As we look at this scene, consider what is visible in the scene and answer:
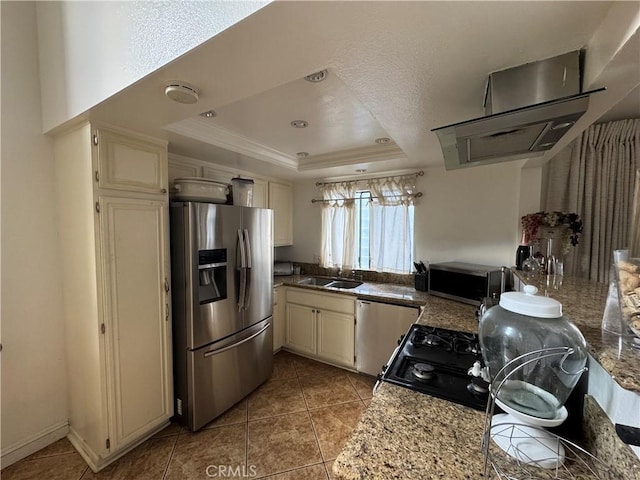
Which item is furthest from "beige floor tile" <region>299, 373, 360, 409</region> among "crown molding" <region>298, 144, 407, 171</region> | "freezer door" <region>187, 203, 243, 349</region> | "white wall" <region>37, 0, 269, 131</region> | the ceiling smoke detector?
"white wall" <region>37, 0, 269, 131</region>

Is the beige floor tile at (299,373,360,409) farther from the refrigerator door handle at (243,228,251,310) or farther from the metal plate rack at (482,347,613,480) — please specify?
the metal plate rack at (482,347,613,480)

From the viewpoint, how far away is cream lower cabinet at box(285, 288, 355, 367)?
8.94 feet

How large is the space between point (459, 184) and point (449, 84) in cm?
181

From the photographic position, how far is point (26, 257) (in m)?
1.71

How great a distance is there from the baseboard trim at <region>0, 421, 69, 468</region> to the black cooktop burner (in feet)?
7.92

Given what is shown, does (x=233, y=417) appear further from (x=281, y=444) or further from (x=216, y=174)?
(x=216, y=174)

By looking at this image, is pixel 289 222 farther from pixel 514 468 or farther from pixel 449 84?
pixel 514 468

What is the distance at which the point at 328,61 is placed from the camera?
0.96m

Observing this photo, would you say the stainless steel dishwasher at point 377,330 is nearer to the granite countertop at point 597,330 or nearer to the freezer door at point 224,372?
the freezer door at point 224,372

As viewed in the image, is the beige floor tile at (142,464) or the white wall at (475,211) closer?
the beige floor tile at (142,464)

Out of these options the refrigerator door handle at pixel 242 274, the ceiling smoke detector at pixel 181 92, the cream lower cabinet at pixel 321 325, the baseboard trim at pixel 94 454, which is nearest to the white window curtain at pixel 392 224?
the cream lower cabinet at pixel 321 325

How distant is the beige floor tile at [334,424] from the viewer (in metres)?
1.84

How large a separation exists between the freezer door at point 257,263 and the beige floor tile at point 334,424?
0.98 meters

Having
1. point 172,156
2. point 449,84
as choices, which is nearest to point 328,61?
point 449,84
